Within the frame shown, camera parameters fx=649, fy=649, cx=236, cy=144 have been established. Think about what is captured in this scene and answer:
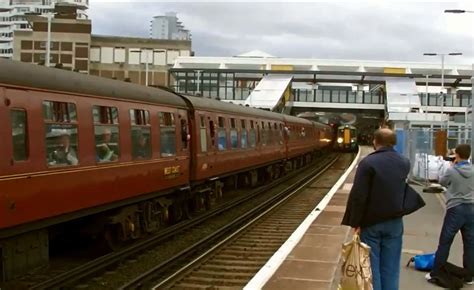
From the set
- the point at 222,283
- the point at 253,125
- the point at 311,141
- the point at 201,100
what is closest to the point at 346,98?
the point at 311,141

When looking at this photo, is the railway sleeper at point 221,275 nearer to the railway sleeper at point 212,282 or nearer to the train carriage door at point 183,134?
the railway sleeper at point 212,282

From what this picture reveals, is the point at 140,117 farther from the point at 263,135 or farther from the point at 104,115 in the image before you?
the point at 263,135

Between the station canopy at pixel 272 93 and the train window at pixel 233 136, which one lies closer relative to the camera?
the train window at pixel 233 136

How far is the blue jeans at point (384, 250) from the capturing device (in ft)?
19.6

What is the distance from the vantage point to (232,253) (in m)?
11.4

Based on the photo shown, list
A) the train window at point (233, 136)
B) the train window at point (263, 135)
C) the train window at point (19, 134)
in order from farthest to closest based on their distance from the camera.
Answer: the train window at point (263, 135), the train window at point (233, 136), the train window at point (19, 134)

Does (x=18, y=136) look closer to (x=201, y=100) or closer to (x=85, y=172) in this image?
(x=85, y=172)

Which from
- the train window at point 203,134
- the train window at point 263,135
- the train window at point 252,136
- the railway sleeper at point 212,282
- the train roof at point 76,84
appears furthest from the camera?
the train window at point 263,135

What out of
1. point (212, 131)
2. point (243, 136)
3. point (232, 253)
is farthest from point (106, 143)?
point (243, 136)

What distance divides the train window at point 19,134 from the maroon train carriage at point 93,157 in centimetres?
1

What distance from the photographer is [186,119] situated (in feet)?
45.5

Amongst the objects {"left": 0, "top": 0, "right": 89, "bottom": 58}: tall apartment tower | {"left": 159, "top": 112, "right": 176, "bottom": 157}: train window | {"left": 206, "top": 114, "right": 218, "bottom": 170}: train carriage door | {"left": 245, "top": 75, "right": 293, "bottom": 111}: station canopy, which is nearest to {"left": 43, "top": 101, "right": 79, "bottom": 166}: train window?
{"left": 159, "top": 112, "right": 176, "bottom": 157}: train window

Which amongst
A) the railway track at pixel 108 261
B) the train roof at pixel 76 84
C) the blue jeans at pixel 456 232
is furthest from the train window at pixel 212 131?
the blue jeans at pixel 456 232

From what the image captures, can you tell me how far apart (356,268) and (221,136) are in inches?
457
